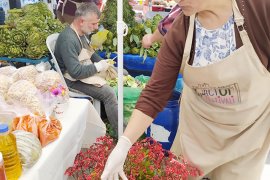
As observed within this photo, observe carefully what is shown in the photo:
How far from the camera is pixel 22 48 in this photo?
2.41m

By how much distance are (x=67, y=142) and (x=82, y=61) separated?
114cm

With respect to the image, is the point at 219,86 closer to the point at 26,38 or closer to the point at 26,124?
the point at 26,124

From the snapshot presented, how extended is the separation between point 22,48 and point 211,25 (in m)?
1.79

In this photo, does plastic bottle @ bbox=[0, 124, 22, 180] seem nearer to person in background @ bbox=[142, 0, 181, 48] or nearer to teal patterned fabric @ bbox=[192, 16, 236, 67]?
teal patterned fabric @ bbox=[192, 16, 236, 67]

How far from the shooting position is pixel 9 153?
86 centimetres

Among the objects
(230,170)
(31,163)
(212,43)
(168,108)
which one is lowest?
(168,108)

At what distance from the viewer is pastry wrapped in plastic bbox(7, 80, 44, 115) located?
1.25 meters

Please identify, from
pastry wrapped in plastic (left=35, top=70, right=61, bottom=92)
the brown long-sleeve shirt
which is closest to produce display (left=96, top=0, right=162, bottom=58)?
pastry wrapped in plastic (left=35, top=70, right=61, bottom=92)

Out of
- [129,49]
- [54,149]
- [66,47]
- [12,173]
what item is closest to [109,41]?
[129,49]

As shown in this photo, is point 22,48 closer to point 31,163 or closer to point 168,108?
point 168,108

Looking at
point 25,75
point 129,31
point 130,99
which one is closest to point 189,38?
point 25,75

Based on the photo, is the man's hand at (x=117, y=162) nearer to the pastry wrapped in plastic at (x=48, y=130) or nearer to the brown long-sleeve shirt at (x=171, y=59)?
the brown long-sleeve shirt at (x=171, y=59)

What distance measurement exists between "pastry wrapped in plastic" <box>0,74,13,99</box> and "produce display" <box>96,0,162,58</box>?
149 cm

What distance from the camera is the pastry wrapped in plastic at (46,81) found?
4.58 ft
